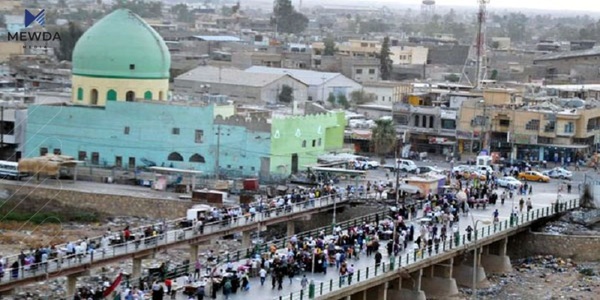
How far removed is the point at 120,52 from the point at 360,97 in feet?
69.8

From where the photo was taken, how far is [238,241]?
37125 mm

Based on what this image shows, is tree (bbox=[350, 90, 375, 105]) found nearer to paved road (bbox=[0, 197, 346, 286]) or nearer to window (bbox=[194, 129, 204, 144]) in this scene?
window (bbox=[194, 129, 204, 144])

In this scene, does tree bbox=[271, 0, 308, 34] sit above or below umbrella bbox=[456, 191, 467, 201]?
above

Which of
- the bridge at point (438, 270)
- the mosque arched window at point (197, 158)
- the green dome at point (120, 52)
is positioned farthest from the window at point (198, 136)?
the bridge at point (438, 270)

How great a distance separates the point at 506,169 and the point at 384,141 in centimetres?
505

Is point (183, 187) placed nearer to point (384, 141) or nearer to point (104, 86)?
point (104, 86)

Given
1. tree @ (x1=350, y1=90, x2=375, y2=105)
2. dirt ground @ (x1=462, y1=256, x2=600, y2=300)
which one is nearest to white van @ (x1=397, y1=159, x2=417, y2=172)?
dirt ground @ (x1=462, y1=256, x2=600, y2=300)

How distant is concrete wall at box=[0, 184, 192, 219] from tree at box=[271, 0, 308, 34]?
272ft

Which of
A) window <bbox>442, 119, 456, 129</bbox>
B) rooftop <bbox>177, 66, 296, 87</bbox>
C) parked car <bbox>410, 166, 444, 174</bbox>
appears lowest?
parked car <bbox>410, 166, 444, 174</bbox>

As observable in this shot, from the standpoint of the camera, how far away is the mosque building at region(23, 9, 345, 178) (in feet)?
144

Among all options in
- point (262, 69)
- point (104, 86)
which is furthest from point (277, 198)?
point (262, 69)

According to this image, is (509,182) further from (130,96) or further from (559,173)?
(130,96)

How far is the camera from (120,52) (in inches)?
1827

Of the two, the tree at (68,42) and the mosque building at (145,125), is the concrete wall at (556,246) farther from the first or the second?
the tree at (68,42)
